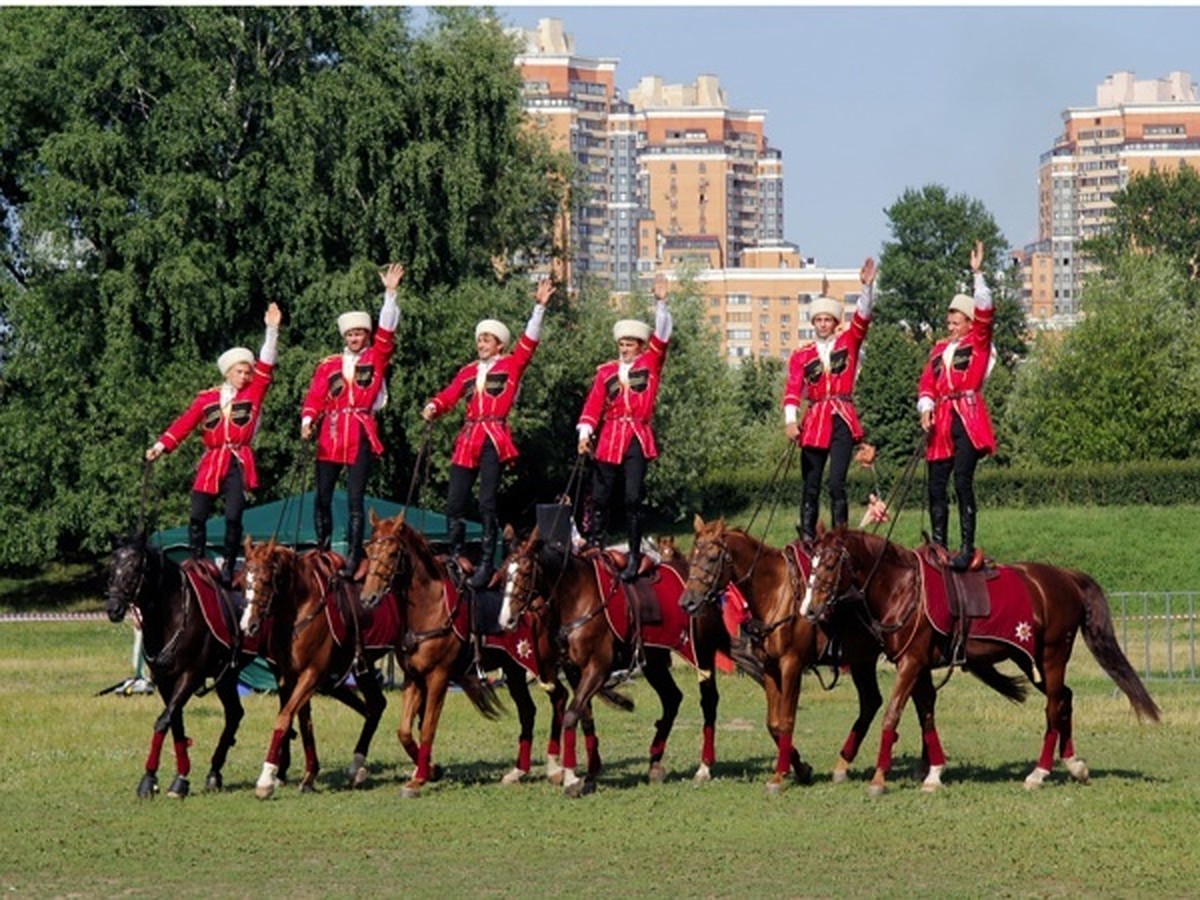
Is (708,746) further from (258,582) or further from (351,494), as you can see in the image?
(258,582)

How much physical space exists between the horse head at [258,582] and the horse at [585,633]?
6.34 feet

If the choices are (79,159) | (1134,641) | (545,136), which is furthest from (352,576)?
(545,136)

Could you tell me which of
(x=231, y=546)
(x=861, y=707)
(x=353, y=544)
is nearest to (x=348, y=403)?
(x=353, y=544)

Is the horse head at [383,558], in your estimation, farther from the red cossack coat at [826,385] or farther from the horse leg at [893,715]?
the horse leg at [893,715]

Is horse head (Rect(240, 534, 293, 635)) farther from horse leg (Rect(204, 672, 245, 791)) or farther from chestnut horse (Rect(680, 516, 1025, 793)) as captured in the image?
chestnut horse (Rect(680, 516, 1025, 793))

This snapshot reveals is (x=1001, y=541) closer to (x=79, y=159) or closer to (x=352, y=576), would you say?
(x=79, y=159)

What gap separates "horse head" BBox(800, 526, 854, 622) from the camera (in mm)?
19375

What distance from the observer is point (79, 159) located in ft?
180

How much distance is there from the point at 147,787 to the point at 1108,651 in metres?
8.29

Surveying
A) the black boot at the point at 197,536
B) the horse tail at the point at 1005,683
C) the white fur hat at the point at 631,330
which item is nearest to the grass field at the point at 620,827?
the horse tail at the point at 1005,683

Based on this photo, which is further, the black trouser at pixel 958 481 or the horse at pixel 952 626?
the black trouser at pixel 958 481

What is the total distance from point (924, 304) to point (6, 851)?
95.2 meters

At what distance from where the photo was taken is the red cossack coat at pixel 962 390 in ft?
68.2

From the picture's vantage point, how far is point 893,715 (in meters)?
19.9
